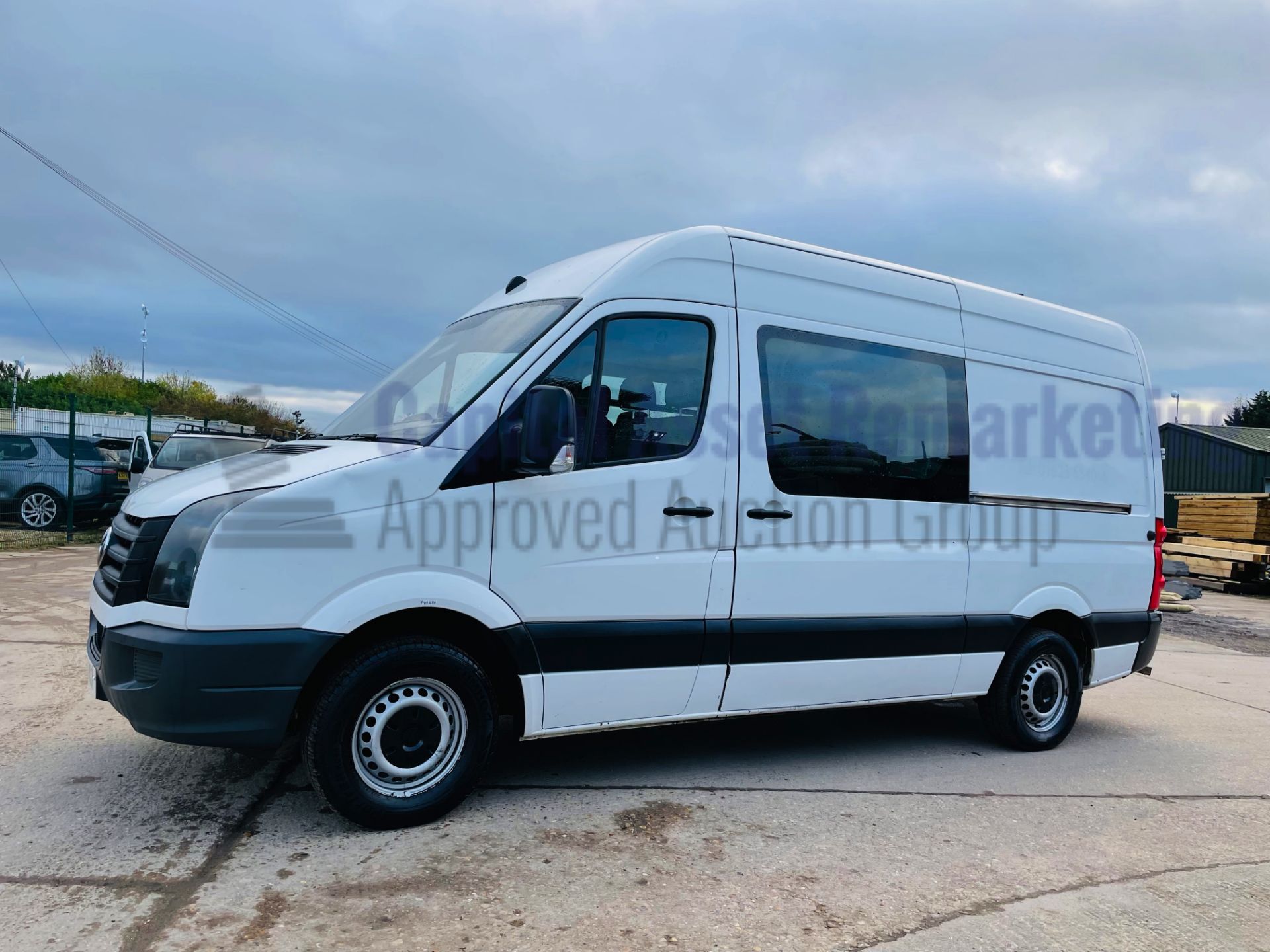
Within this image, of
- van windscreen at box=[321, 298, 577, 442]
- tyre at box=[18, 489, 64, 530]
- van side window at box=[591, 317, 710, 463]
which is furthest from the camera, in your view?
tyre at box=[18, 489, 64, 530]

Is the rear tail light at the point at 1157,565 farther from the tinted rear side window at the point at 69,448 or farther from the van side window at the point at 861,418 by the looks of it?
the tinted rear side window at the point at 69,448

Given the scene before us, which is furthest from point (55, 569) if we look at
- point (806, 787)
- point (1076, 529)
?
point (1076, 529)

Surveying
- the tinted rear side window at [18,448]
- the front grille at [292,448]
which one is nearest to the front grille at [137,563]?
the front grille at [292,448]

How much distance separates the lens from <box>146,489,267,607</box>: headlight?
3.44m

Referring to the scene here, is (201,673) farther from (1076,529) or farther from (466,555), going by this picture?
(1076,529)

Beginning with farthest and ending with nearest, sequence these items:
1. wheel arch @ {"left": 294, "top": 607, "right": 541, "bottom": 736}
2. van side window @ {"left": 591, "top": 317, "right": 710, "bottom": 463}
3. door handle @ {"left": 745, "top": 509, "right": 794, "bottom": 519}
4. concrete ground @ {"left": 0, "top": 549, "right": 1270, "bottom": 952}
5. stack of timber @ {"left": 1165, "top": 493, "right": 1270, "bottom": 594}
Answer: stack of timber @ {"left": 1165, "top": 493, "right": 1270, "bottom": 594}, door handle @ {"left": 745, "top": 509, "right": 794, "bottom": 519}, van side window @ {"left": 591, "top": 317, "right": 710, "bottom": 463}, wheel arch @ {"left": 294, "top": 607, "right": 541, "bottom": 736}, concrete ground @ {"left": 0, "top": 549, "right": 1270, "bottom": 952}

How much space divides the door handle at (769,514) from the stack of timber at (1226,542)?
15593mm

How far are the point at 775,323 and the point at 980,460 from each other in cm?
157

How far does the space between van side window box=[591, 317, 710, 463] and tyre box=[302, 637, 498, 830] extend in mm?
1070

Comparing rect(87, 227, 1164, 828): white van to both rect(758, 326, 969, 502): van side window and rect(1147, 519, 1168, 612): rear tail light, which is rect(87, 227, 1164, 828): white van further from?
rect(1147, 519, 1168, 612): rear tail light

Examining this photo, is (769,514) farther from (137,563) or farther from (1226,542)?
(1226,542)

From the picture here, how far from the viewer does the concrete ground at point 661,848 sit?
10.0 ft

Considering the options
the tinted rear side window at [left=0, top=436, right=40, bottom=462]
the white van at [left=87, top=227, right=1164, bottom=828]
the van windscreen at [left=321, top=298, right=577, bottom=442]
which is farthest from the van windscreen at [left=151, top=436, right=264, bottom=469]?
the white van at [left=87, top=227, right=1164, bottom=828]

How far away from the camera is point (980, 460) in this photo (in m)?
5.28
